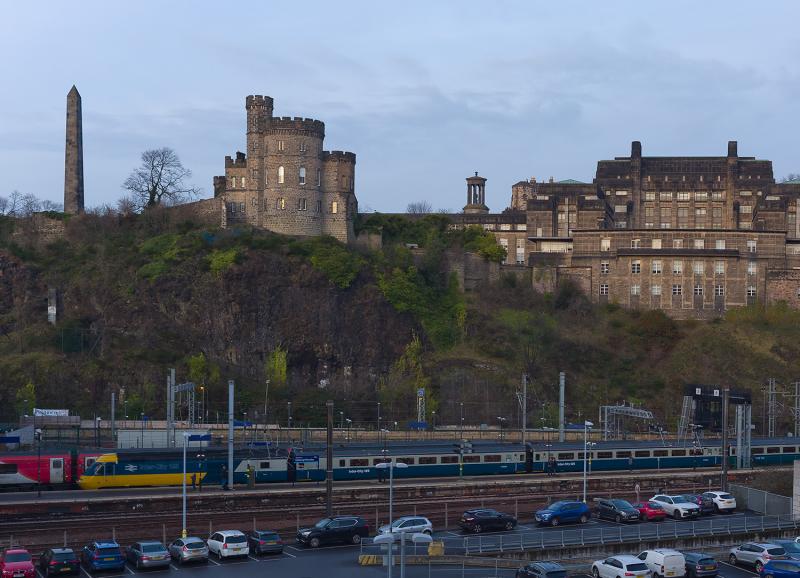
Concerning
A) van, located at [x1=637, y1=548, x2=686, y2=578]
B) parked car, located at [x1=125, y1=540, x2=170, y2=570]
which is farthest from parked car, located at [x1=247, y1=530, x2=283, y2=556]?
van, located at [x1=637, y1=548, x2=686, y2=578]

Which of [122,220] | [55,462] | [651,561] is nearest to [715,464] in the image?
[651,561]

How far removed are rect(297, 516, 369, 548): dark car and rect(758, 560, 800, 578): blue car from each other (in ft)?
49.1

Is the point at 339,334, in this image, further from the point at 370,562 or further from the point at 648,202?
the point at 370,562

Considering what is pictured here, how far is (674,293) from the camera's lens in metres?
103

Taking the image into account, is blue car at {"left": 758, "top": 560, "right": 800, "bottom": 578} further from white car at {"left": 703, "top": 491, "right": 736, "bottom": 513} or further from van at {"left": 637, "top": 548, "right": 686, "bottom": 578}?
white car at {"left": 703, "top": 491, "right": 736, "bottom": 513}

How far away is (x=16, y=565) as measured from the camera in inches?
1433

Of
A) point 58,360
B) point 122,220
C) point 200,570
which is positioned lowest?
point 200,570

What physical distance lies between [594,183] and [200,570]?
88191 mm

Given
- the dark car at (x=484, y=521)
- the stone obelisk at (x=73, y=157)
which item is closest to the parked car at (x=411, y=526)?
the dark car at (x=484, y=521)

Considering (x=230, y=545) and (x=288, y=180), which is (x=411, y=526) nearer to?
(x=230, y=545)

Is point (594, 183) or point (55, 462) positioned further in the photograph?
point (594, 183)

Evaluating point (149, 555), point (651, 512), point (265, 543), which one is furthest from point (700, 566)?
point (149, 555)

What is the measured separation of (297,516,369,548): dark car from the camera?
41969 mm

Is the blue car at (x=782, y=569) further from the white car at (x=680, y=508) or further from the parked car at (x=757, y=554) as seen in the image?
the white car at (x=680, y=508)
